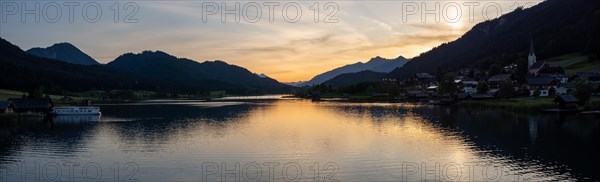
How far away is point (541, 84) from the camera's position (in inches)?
3666

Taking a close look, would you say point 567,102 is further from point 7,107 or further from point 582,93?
point 7,107

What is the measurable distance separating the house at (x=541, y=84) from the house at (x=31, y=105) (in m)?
92.7

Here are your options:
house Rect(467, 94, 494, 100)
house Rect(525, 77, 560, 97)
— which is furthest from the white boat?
house Rect(525, 77, 560, 97)

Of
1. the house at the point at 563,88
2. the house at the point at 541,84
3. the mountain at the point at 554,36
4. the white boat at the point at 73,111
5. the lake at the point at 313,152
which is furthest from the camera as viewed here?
the mountain at the point at 554,36

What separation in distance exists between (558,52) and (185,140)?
136 metres

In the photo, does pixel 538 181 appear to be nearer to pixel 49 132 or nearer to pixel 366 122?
pixel 366 122

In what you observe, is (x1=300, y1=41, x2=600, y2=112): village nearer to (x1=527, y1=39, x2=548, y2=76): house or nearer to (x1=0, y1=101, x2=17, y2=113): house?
(x1=527, y1=39, x2=548, y2=76): house

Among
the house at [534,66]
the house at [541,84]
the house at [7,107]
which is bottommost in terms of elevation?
the house at [7,107]

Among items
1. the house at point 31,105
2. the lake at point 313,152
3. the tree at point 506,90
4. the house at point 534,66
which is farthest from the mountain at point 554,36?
the house at point 31,105

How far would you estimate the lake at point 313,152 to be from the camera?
27.8 m

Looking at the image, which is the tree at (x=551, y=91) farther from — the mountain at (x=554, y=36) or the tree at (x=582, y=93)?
the mountain at (x=554, y=36)

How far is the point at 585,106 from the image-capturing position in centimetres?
6719

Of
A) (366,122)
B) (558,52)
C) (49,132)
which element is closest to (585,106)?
(366,122)

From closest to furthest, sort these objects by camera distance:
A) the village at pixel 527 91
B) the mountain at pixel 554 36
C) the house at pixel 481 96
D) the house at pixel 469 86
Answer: the village at pixel 527 91 → the house at pixel 481 96 → the house at pixel 469 86 → the mountain at pixel 554 36
